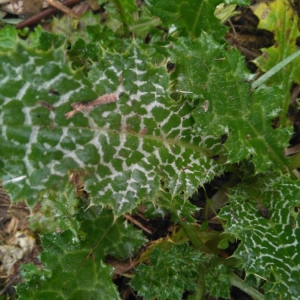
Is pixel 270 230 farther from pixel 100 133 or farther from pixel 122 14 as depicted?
pixel 122 14

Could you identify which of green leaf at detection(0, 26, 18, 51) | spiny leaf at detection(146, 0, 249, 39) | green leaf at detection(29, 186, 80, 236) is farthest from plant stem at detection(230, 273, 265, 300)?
green leaf at detection(0, 26, 18, 51)

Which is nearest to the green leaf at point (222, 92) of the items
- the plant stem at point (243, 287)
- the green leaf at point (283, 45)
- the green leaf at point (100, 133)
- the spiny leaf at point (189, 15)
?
the green leaf at point (100, 133)

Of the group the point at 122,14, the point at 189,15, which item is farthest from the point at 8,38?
the point at 189,15

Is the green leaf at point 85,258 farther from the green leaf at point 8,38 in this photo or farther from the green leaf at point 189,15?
the green leaf at point 8,38

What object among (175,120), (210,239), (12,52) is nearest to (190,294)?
(210,239)

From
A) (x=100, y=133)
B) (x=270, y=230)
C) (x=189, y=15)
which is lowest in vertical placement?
(x=270, y=230)

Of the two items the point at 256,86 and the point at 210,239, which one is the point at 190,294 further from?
the point at 256,86

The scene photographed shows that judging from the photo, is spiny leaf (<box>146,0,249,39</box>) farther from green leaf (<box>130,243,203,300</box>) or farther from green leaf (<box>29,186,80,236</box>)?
green leaf (<box>130,243,203,300</box>)
